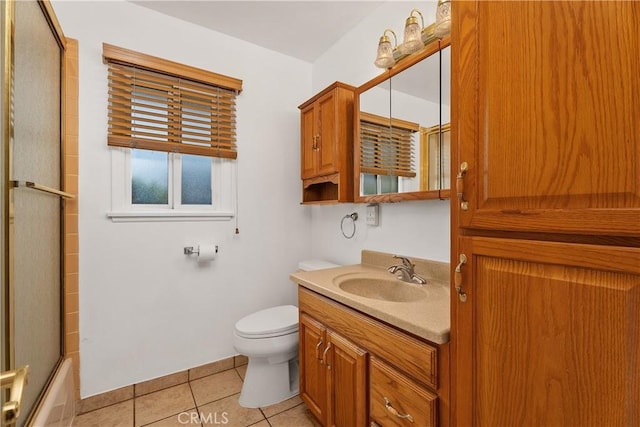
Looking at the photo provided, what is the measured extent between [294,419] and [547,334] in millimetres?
1501

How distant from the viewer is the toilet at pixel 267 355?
5.66ft

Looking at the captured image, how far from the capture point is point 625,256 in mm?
563

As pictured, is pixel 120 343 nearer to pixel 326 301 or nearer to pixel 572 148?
pixel 326 301

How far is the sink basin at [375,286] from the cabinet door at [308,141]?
819 mm

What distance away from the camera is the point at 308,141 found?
2127mm

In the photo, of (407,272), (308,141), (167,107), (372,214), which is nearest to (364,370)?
(407,272)

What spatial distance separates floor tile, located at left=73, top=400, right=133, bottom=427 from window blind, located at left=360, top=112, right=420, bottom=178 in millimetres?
1982

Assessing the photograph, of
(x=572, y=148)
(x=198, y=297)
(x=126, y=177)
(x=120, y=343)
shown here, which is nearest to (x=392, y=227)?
(x=572, y=148)

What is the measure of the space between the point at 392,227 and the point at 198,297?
4.68 feet

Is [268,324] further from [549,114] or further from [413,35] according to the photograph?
[413,35]

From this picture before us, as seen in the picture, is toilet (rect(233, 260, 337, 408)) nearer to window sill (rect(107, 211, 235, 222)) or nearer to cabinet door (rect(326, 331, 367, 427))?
cabinet door (rect(326, 331, 367, 427))

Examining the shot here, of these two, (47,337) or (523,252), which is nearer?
(523,252)

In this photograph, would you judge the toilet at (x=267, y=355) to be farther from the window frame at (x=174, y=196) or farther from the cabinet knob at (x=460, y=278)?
the cabinet knob at (x=460, y=278)

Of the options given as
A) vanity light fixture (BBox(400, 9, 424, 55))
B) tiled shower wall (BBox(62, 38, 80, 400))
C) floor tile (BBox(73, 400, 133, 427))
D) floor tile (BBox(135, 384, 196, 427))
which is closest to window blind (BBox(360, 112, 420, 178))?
vanity light fixture (BBox(400, 9, 424, 55))
